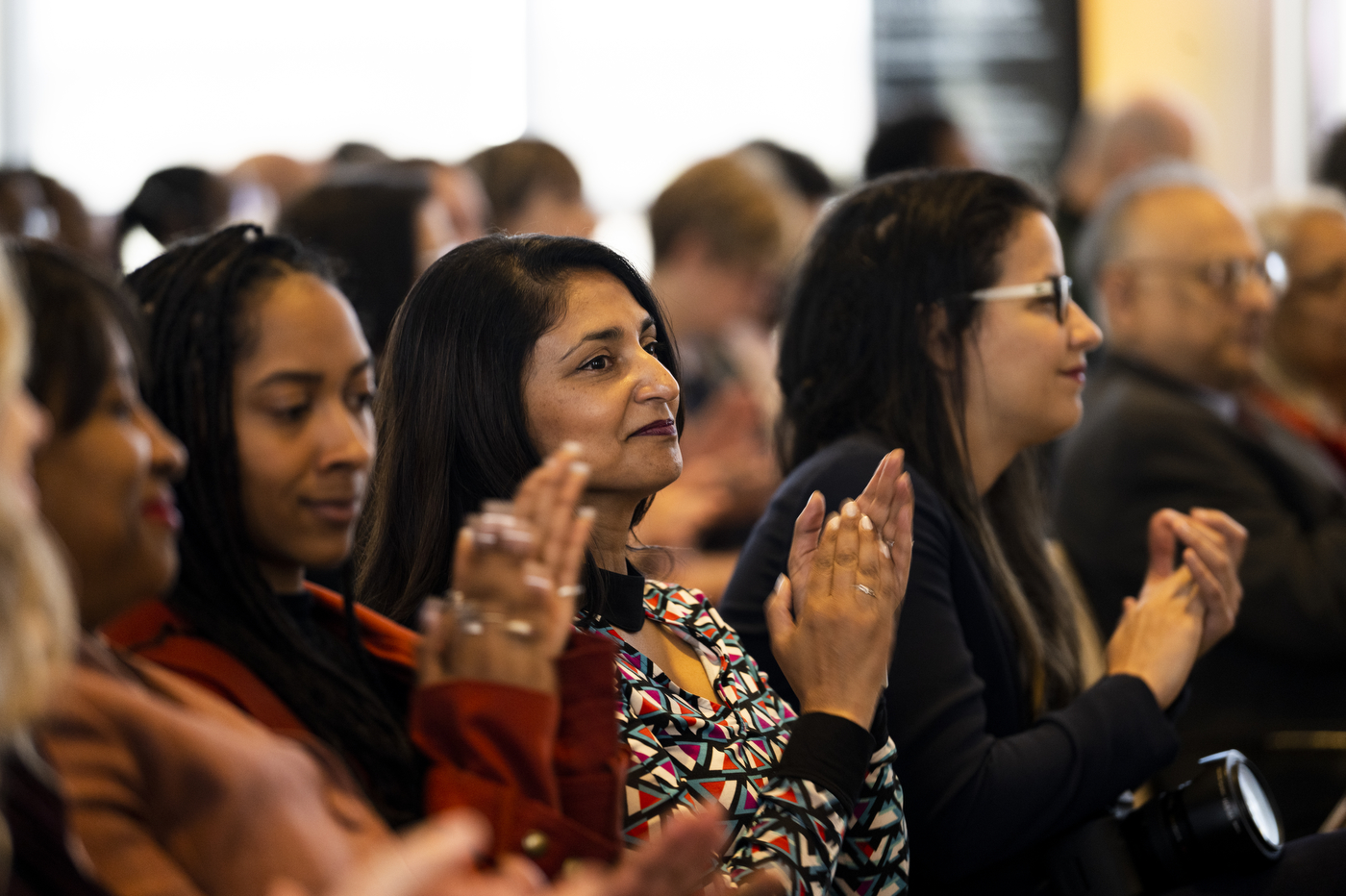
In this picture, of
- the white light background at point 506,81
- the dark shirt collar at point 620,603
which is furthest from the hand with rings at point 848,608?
the white light background at point 506,81

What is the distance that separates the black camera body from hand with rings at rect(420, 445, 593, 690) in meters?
0.86

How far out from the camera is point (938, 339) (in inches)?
80.2

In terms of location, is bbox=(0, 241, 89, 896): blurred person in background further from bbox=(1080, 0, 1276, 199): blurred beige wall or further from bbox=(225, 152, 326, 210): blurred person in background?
bbox=(1080, 0, 1276, 199): blurred beige wall

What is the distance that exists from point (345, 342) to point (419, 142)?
5.02 m

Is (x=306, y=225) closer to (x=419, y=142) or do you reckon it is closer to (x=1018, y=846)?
(x=1018, y=846)

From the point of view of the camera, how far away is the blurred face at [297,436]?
3.82 ft

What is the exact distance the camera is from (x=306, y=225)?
8.64 ft

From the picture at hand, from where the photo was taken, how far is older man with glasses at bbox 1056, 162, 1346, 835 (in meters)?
2.53

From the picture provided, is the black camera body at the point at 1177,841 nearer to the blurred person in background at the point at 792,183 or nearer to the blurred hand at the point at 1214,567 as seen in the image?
the blurred hand at the point at 1214,567

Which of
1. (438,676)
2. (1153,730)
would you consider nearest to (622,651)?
(438,676)

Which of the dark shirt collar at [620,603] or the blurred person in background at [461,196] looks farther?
the blurred person in background at [461,196]

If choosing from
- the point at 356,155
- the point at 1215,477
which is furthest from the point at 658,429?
the point at 356,155

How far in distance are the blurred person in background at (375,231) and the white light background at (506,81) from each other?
10.9ft

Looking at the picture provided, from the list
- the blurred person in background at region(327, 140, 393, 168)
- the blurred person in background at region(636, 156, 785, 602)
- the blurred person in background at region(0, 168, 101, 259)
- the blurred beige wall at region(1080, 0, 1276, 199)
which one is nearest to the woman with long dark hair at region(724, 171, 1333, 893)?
the blurred person in background at region(636, 156, 785, 602)
